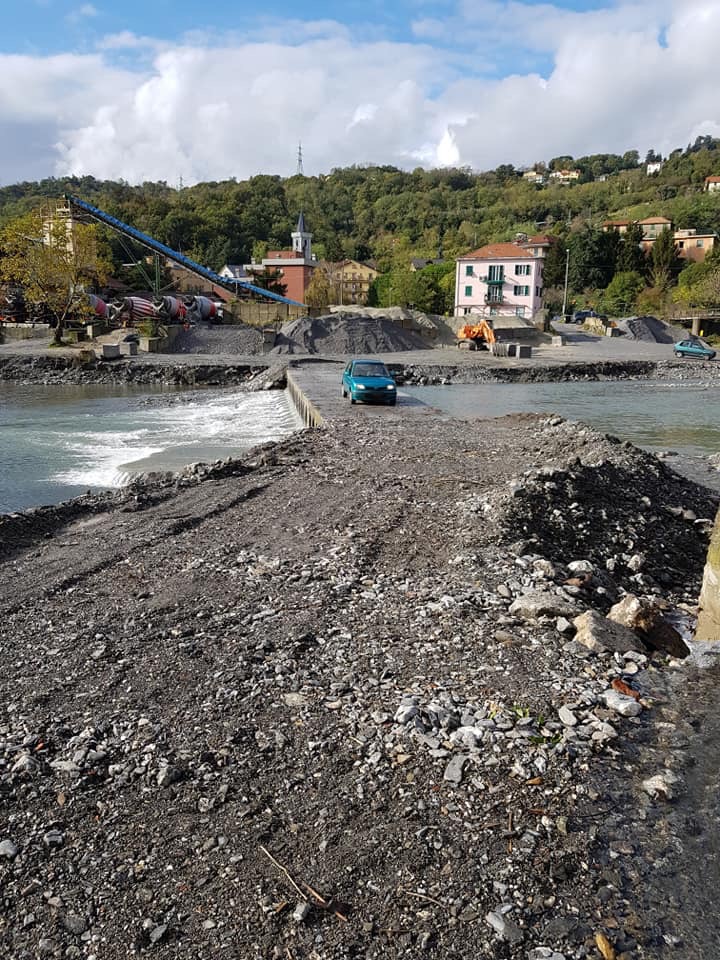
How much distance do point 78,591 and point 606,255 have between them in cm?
9544

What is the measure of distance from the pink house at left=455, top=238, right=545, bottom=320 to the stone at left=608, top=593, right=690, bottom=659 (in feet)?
240

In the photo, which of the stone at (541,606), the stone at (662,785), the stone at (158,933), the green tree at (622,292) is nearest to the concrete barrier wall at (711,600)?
the stone at (541,606)

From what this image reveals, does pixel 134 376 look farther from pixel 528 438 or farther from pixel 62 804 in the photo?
pixel 62 804

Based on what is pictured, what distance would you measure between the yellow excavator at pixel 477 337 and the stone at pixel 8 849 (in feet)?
169

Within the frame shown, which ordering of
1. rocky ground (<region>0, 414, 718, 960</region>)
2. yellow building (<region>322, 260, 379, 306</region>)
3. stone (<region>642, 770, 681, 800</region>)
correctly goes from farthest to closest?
yellow building (<region>322, 260, 379, 306</region>) < stone (<region>642, 770, 681, 800</region>) < rocky ground (<region>0, 414, 718, 960</region>)

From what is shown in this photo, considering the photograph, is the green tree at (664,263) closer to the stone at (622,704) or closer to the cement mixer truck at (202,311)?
the cement mixer truck at (202,311)

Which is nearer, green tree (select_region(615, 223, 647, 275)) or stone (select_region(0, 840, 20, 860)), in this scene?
stone (select_region(0, 840, 20, 860))

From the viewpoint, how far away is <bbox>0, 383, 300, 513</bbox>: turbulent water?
18.5 meters

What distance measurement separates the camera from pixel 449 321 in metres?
62.6

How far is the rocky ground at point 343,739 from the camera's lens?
376cm

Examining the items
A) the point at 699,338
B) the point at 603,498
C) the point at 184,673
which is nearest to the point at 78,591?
the point at 184,673

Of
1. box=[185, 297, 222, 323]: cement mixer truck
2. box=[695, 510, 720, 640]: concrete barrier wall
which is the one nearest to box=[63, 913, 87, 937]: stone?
box=[695, 510, 720, 640]: concrete barrier wall

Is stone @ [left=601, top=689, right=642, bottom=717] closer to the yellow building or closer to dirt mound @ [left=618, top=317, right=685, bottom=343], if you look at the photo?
dirt mound @ [left=618, top=317, right=685, bottom=343]

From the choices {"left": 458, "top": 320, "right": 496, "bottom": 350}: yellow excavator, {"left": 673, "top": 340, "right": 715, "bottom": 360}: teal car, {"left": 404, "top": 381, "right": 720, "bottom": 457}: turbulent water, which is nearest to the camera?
{"left": 404, "top": 381, "right": 720, "bottom": 457}: turbulent water
